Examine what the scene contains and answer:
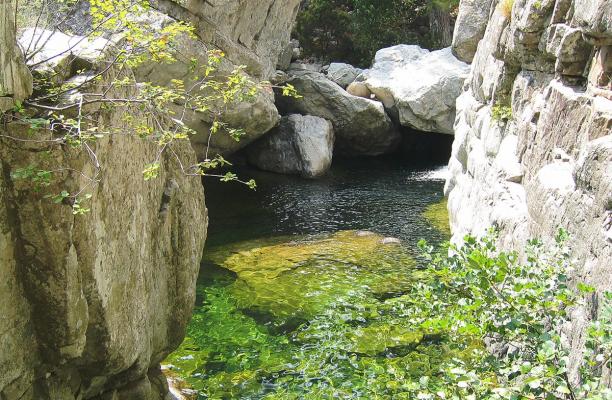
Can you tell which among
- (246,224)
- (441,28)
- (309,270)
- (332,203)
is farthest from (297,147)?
(309,270)

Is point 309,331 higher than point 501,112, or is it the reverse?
point 501,112

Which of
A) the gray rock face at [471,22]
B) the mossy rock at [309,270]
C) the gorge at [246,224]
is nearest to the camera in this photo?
the gorge at [246,224]

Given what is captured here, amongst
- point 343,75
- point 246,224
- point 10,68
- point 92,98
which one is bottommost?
point 246,224

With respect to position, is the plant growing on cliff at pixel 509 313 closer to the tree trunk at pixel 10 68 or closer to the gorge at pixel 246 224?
the gorge at pixel 246 224

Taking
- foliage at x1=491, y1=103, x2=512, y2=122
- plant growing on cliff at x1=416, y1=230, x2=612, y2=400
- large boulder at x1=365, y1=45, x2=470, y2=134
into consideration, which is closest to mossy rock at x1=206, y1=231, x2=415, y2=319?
foliage at x1=491, y1=103, x2=512, y2=122

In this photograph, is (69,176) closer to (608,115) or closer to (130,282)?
(130,282)

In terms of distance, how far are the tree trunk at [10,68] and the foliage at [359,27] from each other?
2860 cm

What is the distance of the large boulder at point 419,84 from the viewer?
2583 centimetres

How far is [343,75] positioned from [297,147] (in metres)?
5.79

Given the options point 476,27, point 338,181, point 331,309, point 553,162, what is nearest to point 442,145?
point 338,181

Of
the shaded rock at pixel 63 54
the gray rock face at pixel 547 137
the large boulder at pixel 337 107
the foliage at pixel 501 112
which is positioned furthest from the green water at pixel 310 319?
the large boulder at pixel 337 107

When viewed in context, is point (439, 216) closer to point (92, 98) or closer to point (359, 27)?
point (92, 98)

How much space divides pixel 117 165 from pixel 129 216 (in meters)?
0.58

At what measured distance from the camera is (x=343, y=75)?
29.6 m
